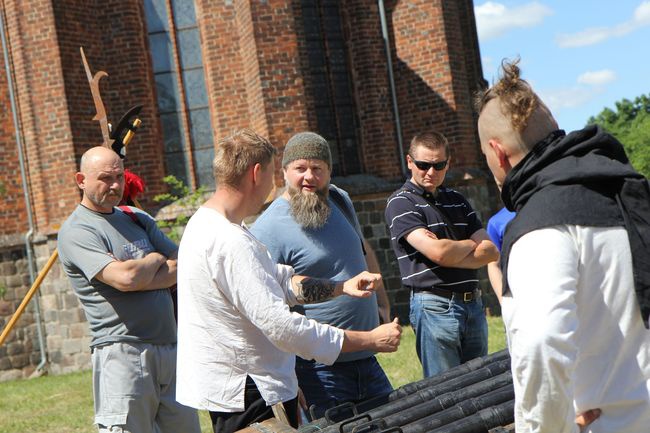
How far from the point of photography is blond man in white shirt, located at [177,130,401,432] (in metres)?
3.45

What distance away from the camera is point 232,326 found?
354 cm

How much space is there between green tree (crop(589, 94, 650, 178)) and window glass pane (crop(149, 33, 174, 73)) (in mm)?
29740

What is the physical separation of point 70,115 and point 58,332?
3.73 meters

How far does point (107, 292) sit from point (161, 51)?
11.5 metres

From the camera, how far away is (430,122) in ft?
53.3

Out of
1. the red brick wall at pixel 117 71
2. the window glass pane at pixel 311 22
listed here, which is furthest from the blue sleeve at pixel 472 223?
the window glass pane at pixel 311 22

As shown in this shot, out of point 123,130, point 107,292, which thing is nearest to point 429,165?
point 107,292

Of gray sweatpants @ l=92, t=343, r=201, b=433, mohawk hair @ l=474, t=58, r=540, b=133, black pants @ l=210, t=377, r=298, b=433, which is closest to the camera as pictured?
mohawk hair @ l=474, t=58, r=540, b=133

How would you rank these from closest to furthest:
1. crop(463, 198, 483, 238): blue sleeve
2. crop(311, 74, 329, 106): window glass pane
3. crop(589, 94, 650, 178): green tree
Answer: crop(463, 198, 483, 238): blue sleeve → crop(311, 74, 329, 106): window glass pane → crop(589, 94, 650, 178): green tree

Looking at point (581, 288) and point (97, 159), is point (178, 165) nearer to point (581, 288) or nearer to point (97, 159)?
point (97, 159)

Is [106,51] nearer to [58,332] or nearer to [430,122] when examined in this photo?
[58,332]

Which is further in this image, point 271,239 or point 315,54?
point 315,54

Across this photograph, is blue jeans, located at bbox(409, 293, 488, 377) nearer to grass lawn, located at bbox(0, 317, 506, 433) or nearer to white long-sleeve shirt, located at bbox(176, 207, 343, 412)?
white long-sleeve shirt, located at bbox(176, 207, 343, 412)

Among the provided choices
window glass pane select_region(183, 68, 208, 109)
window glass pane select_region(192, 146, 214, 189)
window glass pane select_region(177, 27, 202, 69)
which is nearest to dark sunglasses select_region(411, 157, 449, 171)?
window glass pane select_region(192, 146, 214, 189)
